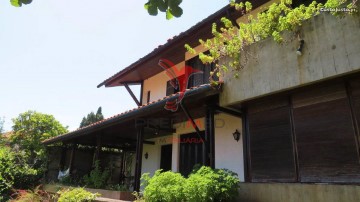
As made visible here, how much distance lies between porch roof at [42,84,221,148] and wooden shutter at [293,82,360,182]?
6.45 ft

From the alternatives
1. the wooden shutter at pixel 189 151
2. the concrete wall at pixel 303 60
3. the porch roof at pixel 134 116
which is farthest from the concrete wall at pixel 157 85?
the concrete wall at pixel 303 60

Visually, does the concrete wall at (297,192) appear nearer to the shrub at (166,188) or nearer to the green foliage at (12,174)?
the shrub at (166,188)

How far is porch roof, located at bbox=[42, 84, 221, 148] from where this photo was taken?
6.69 meters

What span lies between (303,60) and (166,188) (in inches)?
146

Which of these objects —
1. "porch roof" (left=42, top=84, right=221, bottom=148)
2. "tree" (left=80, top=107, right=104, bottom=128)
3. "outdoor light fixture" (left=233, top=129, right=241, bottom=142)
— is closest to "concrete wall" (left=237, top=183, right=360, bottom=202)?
"outdoor light fixture" (left=233, top=129, right=241, bottom=142)

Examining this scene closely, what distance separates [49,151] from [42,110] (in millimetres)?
8185

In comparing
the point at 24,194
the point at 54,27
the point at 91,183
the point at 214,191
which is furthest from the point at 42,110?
the point at 214,191

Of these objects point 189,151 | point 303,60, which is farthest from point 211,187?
point 189,151

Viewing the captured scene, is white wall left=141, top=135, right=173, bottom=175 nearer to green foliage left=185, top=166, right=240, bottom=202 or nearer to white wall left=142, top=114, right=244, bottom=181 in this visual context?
white wall left=142, top=114, right=244, bottom=181

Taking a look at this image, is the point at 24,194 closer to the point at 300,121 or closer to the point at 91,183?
the point at 91,183

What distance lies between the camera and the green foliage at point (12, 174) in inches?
528

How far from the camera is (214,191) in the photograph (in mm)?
5312

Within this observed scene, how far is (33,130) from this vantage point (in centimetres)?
2138

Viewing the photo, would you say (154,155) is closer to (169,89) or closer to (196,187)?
(169,89)
